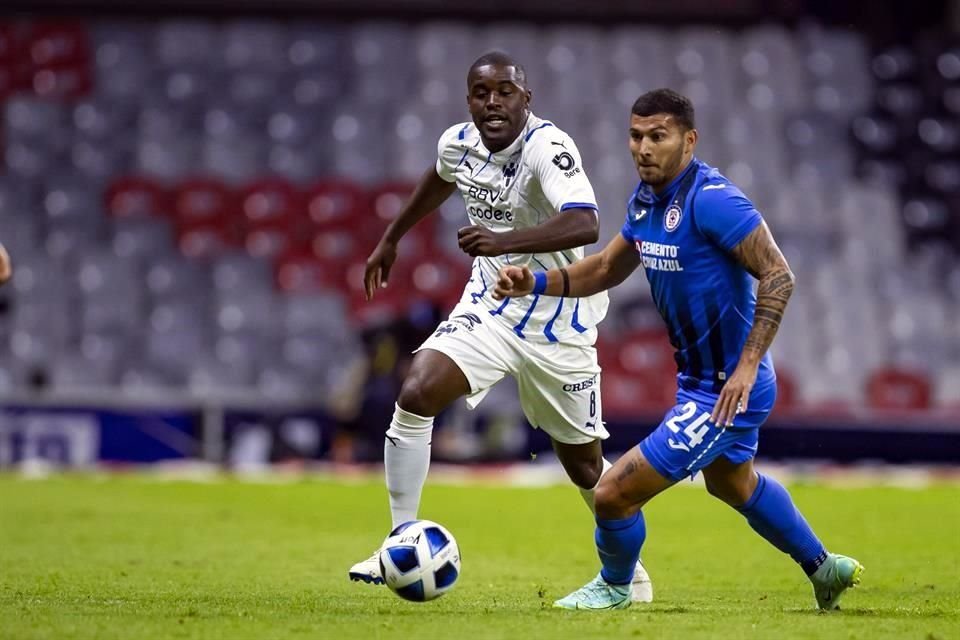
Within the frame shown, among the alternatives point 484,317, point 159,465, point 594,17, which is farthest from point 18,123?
point 484,317

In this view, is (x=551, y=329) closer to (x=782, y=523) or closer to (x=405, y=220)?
(x=405, y=220)

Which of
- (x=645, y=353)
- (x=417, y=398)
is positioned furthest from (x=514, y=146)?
(x=645, y=353)

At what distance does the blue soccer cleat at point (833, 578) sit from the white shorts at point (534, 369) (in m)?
1.39

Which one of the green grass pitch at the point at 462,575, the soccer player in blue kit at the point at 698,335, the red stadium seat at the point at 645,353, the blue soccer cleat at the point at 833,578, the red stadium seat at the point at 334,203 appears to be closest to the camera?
the green grass pitch at the point at 462,575

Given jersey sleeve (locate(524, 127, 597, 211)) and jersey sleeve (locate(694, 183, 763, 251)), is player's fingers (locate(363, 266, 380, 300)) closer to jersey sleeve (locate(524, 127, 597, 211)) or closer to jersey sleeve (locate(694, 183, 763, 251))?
jersey sleeve (locate(524, 127, 597, 211))

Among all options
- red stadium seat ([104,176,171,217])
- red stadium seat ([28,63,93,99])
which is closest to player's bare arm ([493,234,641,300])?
red stadium seat ([104,176,171,217])

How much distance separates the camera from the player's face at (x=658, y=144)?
21.9 feet

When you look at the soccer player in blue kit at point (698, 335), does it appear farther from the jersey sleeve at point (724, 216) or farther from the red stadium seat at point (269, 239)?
the red stadium seat at point (269, 239)

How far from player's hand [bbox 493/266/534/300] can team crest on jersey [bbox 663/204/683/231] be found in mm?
646

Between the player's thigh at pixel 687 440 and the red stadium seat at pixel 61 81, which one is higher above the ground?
the red stadium seat at pixel 61 81

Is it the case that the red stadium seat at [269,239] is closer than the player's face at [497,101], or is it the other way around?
the player's face at [497,101]

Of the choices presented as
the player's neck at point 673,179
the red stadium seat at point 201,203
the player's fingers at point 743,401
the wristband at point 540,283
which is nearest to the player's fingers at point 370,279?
the wristband at point 540,283

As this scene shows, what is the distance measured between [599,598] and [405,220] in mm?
2516

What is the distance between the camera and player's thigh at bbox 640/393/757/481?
6535 mm
